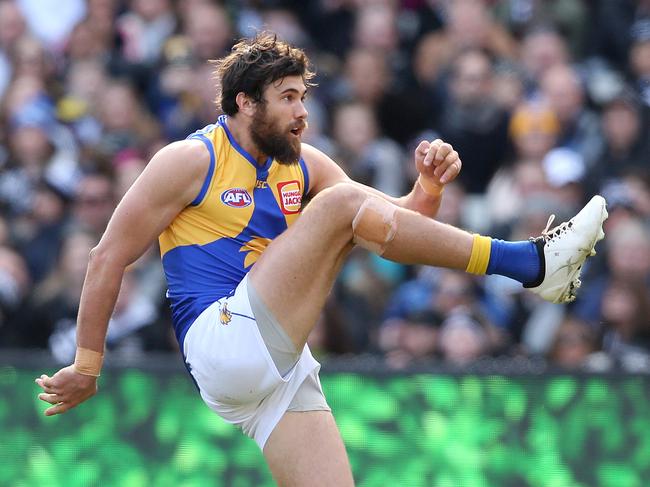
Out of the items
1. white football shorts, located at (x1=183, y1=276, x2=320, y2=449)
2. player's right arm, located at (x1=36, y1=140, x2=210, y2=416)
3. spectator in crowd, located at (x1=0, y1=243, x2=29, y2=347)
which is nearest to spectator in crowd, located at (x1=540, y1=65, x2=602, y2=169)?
spectator in crowd, located at (x1=0, y1=243, x2=29, y2=347)

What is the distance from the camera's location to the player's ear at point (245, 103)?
5.63 m

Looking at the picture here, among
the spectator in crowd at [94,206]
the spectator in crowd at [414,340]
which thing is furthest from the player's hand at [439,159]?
the spectator in crowd at [94,206]

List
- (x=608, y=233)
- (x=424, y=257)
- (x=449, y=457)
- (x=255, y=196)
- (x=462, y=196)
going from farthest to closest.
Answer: (x=462, y=196), (x=608, y=233), (x=449, y=457), (x=255, y=196), (x=424, y=257)

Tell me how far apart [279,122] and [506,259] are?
1076 millimetres

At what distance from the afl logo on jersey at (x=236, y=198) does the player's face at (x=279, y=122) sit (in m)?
0.19

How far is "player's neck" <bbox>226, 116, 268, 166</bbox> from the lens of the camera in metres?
5.66

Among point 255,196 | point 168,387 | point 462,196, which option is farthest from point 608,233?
point 255,196

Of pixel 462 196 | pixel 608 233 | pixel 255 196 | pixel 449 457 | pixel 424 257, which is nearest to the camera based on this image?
pixel 424 257

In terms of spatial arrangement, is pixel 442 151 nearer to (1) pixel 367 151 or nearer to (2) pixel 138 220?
(2) pixel 138 220

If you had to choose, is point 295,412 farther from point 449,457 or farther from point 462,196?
point 462,196

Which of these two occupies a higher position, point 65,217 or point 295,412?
point 295,412

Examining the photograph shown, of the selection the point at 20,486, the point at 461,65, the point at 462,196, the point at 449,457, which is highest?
the point at 461,65

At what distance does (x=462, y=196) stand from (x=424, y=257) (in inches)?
145

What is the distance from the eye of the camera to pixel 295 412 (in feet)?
18.3
